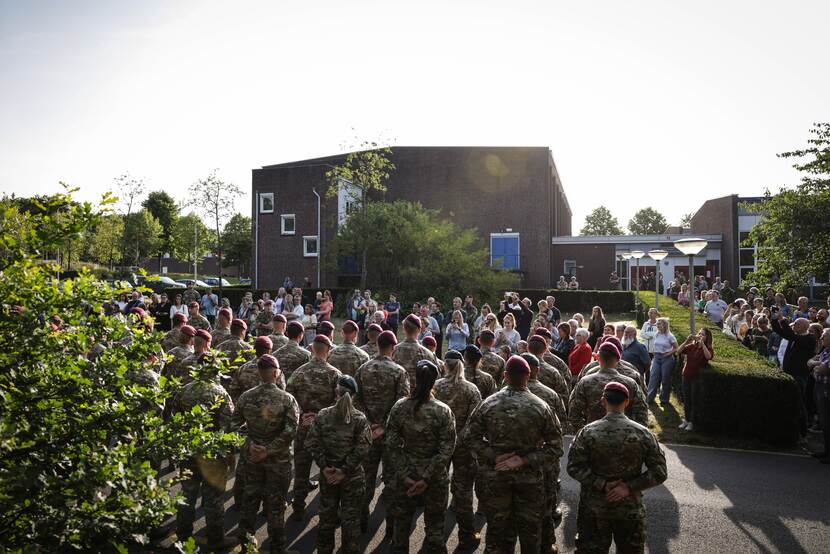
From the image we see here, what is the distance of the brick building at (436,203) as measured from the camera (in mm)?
39594

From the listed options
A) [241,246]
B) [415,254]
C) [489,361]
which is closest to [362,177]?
[415,254]

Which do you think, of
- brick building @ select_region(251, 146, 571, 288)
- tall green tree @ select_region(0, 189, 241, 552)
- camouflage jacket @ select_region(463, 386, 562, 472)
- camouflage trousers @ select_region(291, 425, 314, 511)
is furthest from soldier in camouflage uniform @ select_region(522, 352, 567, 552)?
brick building @ select_region(251, 146, 571, 288)

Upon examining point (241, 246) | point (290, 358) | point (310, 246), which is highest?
→ point (241, 246)

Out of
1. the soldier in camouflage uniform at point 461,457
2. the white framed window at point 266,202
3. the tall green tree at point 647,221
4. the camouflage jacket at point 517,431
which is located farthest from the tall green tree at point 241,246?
the tall green tree at point 647,221

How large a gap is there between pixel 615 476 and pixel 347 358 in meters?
4.35

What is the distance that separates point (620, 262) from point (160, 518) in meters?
41.8

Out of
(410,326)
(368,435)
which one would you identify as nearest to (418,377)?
(368,435)

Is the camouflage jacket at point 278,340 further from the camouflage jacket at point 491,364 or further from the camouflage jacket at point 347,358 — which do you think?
the camouflage jacket at point 491,364

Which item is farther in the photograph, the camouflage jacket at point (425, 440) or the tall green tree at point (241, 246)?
the tall green tree at point (241, 246)

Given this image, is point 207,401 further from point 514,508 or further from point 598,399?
point 598,399

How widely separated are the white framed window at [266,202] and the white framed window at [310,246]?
11.8ft

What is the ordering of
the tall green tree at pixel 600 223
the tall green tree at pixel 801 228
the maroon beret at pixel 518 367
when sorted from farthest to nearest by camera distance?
the tall green tree at pixel 600 223 < the tall green tree at pixel 801 228 < the maroon beret at pixel 518 367

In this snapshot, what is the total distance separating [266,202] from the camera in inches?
1700

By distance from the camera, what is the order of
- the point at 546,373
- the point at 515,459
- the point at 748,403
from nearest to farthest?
the point at 515,459 < the point at 546,373 < the point at 748,403
